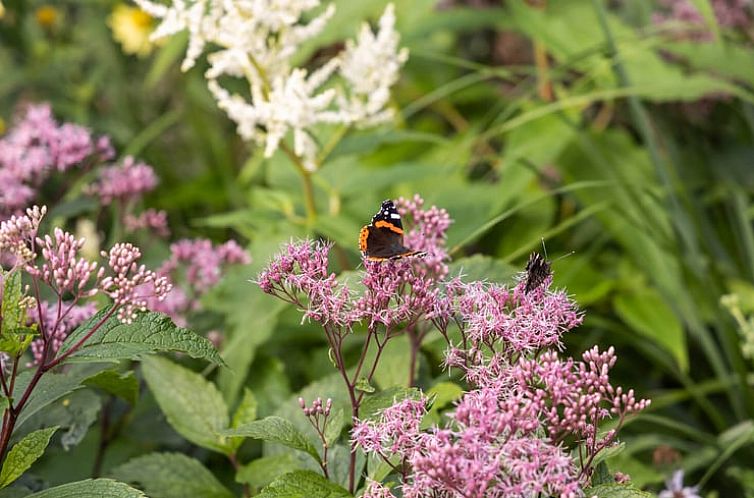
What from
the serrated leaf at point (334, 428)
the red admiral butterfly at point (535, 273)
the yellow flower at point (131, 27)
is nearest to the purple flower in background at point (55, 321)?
the serrated leaf at point (334, 428)

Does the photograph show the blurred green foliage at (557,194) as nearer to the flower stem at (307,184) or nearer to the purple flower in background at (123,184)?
the flower stem at (307,184)

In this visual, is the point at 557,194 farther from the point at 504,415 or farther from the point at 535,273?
the point at 504,415

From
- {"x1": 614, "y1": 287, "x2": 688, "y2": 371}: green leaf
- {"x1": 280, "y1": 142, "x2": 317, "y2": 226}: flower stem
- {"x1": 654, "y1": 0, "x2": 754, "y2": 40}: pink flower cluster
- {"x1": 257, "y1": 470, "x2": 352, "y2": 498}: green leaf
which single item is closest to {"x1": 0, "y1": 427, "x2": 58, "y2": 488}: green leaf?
{"x1": 257, "y1": 470, "x2": 352, "y2": 498}: green leaf

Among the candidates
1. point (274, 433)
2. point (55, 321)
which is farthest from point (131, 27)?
point (274, 433)

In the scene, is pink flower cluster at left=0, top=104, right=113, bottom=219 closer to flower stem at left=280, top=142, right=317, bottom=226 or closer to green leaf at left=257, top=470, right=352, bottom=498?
flower stem at left=280, top=142, right=317, bottom=226

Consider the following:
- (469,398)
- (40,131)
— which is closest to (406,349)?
(469,398)

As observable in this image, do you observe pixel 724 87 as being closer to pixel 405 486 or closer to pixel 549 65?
pixel 549 65

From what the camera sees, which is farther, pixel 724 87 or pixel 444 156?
pixel 444 156
